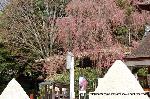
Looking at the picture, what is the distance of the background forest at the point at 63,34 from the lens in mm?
29812

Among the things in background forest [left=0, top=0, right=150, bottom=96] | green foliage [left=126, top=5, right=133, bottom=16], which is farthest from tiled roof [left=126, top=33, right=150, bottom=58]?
green foliage [left=126, top=5, right=133, bottom=16]

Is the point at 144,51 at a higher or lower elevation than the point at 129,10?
lower

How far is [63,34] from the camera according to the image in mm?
31953

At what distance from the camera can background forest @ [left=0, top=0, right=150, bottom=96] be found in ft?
97.8

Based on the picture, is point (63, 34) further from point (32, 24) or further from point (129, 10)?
point (129, 10)

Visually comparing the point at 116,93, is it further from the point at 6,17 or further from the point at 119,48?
the point at 6,17

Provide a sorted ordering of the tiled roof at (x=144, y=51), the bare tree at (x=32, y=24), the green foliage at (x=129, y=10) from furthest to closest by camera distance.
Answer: the bare tree at (x=32, y=24)
the green foliage at (x=129, y=10)
the tiled roof at (x=144, y=51)

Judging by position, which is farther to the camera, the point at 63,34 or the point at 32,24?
the point at 32,24

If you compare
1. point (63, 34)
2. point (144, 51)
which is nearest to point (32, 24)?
point (63, 34)

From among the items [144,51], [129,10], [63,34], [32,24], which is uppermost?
[32,24]

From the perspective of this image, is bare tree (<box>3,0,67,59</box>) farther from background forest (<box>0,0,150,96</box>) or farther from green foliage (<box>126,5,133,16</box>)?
green foliage (<box>126,5,133,16</box>)

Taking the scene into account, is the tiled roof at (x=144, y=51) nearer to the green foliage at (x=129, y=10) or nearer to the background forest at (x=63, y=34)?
the background forest at (x=63, y=34)

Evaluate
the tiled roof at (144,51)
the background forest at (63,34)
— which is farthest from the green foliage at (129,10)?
the tiled roof at (144,51)

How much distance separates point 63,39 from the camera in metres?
32.2
